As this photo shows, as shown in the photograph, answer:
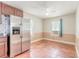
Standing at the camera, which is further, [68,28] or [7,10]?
[68,28]

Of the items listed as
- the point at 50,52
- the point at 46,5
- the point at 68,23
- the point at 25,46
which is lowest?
the point at 50,52

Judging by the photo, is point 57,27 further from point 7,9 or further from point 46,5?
point 7,9

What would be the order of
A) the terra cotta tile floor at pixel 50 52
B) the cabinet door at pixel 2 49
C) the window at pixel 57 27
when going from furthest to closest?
the window at pixel 57 27, the terra cotta tile floor at pixel 50 52, the cabinet door at pixel 2 49

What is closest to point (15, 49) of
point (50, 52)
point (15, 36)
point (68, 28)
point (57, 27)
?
point (15, 36)

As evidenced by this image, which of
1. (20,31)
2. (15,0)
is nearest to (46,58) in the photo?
(20,31)

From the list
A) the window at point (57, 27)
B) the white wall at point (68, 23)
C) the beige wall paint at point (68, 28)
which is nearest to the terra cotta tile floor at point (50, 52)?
the beige wall paint at point (68, 28)

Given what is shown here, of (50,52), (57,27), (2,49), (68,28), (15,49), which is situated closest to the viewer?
(2,49)

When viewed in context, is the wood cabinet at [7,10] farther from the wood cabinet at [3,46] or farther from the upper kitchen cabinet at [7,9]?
the wood cabinet at [3,46]

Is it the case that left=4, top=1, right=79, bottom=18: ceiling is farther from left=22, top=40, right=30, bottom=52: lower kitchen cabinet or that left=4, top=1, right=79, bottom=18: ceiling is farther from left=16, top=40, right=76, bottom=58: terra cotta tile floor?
left=16, top=40, right=76, bottom=58: terra cotta tile floor

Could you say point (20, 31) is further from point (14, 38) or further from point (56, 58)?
point (56, 58)

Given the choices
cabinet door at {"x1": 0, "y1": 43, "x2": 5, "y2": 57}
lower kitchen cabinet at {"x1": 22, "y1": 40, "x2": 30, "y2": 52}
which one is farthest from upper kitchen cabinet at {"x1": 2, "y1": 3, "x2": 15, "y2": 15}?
lower kitchen cabinet at {"x1": 22, "y1": 40, "x2": 30, "y2": 52}

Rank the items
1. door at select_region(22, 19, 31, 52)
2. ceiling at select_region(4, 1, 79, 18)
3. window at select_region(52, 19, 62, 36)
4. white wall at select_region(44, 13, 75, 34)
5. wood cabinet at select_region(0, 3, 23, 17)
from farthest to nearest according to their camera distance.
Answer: window at select_region(52, 19, 62, 36) < white wall at select_region(44, 13, 75, 34) < door at select_region(22, 19, 31, 52) < wood cabinet at select_region(0, 3, 23, 17) < ceiling at select_region(4, 1, 79, 18)

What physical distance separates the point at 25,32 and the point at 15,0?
1.66m

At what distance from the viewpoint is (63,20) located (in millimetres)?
6473
